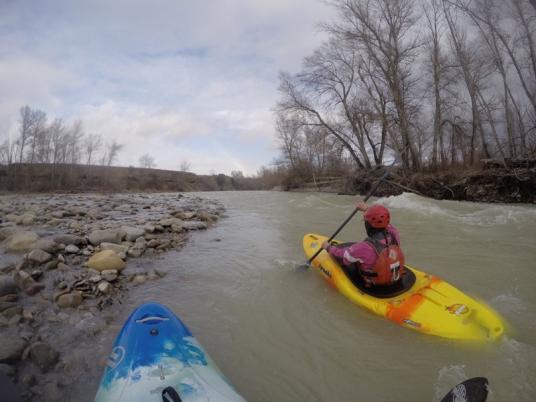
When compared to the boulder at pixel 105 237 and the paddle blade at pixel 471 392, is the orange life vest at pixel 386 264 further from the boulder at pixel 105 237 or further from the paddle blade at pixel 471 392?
the boulder at pixel 105 237

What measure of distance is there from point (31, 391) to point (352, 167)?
62.3 ft

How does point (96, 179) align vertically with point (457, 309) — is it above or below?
above

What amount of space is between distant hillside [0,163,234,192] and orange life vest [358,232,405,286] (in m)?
32.5

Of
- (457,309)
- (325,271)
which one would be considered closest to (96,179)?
(325,271)

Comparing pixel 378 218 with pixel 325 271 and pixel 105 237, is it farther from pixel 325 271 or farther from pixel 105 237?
pixel 105 237

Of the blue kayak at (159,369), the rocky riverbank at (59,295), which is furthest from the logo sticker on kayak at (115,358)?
the rocky riverbank at (59,295)

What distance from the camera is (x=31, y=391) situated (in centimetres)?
177

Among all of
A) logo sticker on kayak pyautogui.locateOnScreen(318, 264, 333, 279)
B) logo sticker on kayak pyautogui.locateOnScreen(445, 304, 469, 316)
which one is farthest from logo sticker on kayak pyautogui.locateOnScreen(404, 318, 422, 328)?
logo sticker on kayak pyautogui.locateOnScreen(318, 264, 333, 279)

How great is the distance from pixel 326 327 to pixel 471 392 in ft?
4.72

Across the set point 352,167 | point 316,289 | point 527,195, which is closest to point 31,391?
point 316,289

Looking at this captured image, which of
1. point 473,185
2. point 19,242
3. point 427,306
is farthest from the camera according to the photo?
point 473,185

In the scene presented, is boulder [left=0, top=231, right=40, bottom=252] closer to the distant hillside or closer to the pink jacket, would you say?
the pink jacket

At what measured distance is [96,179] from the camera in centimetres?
3444

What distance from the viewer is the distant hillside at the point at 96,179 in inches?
1046
